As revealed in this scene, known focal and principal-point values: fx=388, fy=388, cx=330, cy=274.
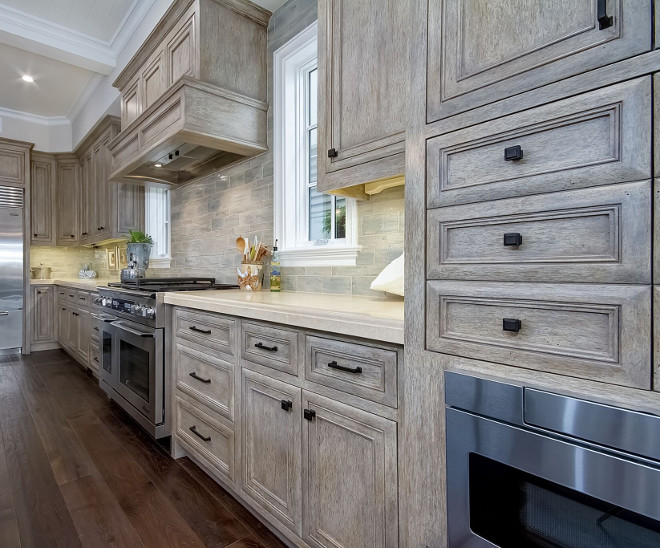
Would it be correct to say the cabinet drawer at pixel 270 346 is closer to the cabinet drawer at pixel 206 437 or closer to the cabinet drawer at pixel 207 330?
the cabinet drawer at pixel 207 330

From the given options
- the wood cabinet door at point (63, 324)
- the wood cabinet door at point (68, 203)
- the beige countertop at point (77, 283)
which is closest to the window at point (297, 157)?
the beige countertop at point (77, 283)

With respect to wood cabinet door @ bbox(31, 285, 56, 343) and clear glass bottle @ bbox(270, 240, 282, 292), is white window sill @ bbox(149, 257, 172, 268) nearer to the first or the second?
clear glass bottle @ bbox(270, 240, 282, 292)

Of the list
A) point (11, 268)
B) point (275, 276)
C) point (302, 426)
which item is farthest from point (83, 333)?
point (302, 426)

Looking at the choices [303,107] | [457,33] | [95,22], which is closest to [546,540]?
[457,33]

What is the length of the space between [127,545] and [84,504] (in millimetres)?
427

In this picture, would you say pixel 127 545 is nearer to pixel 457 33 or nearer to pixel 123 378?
pixel 123 378

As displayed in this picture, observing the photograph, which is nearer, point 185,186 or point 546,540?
point 546,540

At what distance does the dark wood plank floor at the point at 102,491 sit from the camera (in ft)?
5.28

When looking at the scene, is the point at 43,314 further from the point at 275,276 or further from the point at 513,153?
the point at 513,153

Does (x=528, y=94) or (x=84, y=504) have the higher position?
(x=528, y=94)

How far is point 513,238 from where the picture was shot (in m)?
0.81

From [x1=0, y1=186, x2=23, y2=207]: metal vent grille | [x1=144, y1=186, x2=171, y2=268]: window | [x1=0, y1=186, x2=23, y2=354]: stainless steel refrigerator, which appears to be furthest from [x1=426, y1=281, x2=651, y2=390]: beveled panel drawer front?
[x1=0, y1=186, x2=23, y2=207]: metal vent grille

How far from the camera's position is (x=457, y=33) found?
0.94 m

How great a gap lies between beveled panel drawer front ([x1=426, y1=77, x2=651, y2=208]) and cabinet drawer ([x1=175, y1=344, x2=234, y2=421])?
51.1 inches
